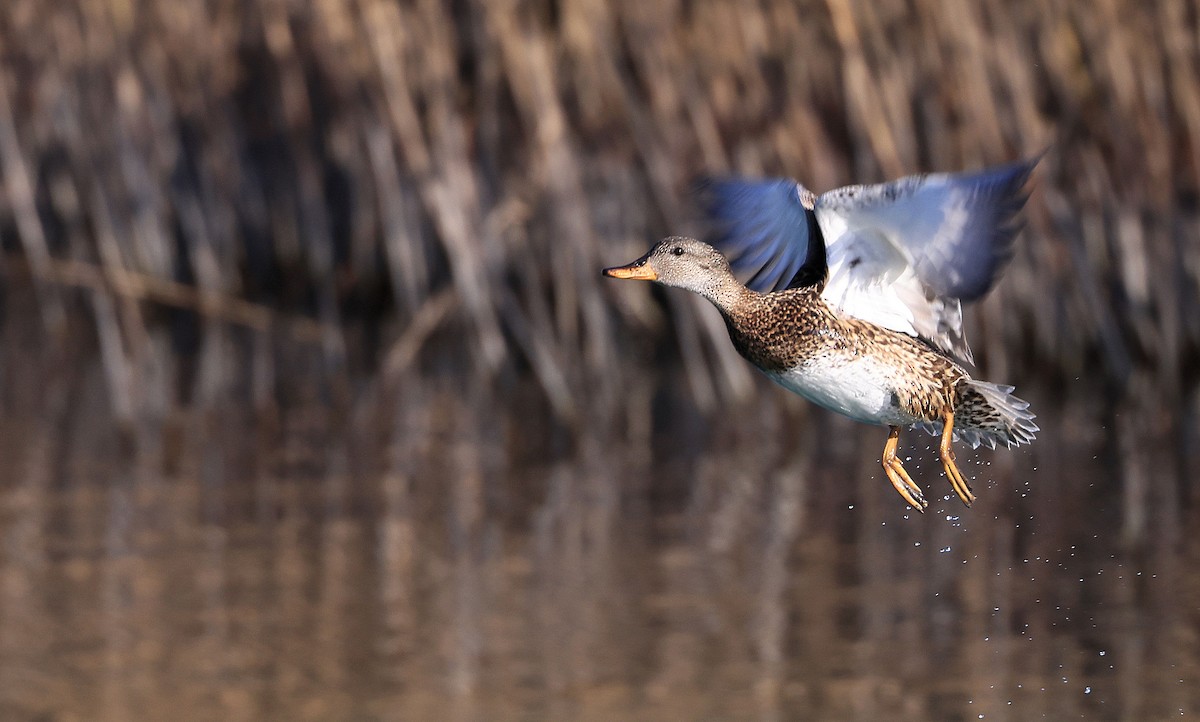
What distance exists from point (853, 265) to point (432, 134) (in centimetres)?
557

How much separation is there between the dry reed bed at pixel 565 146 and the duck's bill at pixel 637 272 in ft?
13.5

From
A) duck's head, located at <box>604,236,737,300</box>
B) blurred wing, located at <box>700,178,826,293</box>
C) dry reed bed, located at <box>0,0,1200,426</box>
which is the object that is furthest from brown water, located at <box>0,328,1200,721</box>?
duck's head, located at <box>604,236,737,300</box>

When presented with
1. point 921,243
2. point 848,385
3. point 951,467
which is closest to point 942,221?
point 921,243

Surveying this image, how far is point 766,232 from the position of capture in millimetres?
4891

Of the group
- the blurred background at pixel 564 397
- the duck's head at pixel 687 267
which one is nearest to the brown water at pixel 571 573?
the blurred background at pixel 564 397

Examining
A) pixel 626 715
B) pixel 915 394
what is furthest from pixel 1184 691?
pixel 915 394

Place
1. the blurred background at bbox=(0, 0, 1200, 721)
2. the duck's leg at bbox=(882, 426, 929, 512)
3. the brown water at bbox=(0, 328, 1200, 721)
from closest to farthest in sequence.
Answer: the duck's leg at bbox=(882, 426, 929, 512) < the brown water at bbox=(0, 328, 1200, 721) < the blurred background at bbox=(0, 0, 1200, 721)

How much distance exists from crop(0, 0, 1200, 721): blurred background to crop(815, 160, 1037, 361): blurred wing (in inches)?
81.2

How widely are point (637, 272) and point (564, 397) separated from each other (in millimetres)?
6071

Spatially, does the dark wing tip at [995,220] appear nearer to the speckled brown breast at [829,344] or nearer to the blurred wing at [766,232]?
the speckled brown breast at [829,344]

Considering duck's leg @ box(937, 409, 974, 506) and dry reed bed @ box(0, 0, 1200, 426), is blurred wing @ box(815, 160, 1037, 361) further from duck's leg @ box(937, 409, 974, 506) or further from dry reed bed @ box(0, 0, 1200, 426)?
dry reed bed @ box(0, 0, 1200, 426)

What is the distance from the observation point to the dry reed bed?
8.99m

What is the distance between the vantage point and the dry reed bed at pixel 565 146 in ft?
29.5

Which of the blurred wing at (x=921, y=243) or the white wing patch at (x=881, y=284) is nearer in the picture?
the blurred wing at (x=921, y=243)
